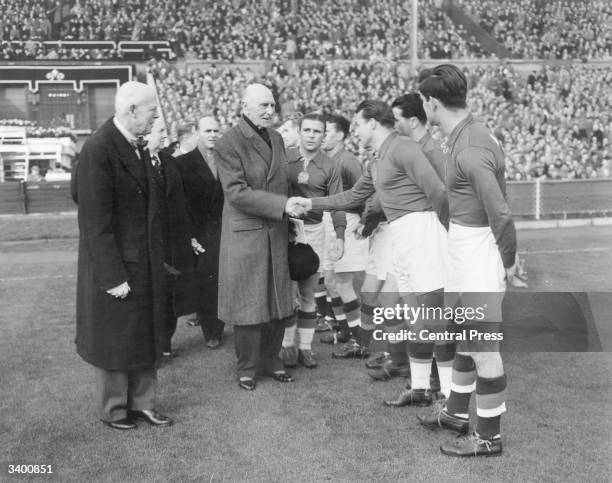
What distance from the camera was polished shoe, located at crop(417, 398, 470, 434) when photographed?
4344 millimetres

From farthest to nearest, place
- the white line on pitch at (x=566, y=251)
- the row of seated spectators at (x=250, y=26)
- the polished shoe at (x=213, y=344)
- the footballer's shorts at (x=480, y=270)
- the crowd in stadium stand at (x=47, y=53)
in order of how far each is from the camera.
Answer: the row of seated spectators at (x=250, y=26), the crowd in stadium stand at (x=47, y=53), the white line on pitch at (x=566, y=251), the polished shoe at (x=213, y=344), the footballer's shorts at (x=480, y=270)

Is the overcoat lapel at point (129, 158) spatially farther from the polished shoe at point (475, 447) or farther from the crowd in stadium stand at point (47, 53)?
the crowd in stadium stand at point (47, 53)

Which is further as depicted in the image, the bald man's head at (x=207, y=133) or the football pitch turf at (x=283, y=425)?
the bald man's head at (x=207, y=133)

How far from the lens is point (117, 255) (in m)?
4.41

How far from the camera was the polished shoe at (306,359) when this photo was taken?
6.07 m

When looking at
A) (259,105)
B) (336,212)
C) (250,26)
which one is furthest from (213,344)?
(250,26)

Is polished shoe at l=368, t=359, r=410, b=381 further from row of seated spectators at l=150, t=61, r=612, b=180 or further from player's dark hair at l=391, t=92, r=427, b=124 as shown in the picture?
row of seated spectators at l=150, t=61, r=612, b=180

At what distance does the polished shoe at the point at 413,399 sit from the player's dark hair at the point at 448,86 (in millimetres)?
2037

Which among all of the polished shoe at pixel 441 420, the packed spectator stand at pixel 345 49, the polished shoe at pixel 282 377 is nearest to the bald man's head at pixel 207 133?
the polished shoe at pixel 282 377

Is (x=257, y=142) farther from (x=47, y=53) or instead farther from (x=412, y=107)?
(x=47, y=53)

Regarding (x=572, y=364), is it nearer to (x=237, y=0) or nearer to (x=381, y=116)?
(x=381, y=116)

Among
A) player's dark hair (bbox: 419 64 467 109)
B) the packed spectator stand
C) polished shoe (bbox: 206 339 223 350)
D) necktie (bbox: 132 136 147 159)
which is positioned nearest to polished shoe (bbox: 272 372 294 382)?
polished shoe (bbox: 206 339 223 350)

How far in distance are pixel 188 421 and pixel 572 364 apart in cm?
317

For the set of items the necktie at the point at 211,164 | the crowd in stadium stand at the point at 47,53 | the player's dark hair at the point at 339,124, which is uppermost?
the crowd in stadium stand at the point at 47,53
